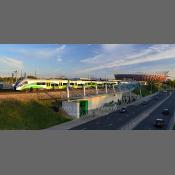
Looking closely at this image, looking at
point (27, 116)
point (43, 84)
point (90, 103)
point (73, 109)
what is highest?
point (43, 84)

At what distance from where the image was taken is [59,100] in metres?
38.7

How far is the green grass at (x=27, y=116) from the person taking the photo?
27875 millimetres

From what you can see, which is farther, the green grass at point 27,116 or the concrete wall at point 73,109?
the concrete wall at point 73,109

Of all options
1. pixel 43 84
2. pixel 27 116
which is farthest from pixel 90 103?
pixel 27 116

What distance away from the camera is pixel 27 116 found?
30312 mm

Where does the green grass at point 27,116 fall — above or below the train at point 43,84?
below

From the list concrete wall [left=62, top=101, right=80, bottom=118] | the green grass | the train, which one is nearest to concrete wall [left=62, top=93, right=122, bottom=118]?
concrete wall [left=62, top=101, right=80, bottom=118]

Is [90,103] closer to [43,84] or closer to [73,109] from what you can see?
[73,109]

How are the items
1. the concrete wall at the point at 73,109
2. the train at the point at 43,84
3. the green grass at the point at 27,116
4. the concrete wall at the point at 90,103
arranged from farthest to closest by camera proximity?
the train at the point at 43,84 → the concrete wall at the point at 90,103 → the concrete wall at the point at 73,109 → the green grass at the point at 27,116

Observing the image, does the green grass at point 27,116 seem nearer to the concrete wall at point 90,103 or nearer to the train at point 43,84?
the concrete wall at point 90,103

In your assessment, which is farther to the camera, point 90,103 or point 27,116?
point 90,103

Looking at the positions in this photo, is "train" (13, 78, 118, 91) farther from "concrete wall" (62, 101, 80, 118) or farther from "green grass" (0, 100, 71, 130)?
"green grass" (0, 100, 71, 130)

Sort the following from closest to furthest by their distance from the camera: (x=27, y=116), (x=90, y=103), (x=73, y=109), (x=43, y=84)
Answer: (x=27, y=116) → (x=73, y=109) → (x=90, y=103) → (x=43, y=84)

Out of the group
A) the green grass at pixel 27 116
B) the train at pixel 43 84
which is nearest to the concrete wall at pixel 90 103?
the green grass at pixel 27 116
